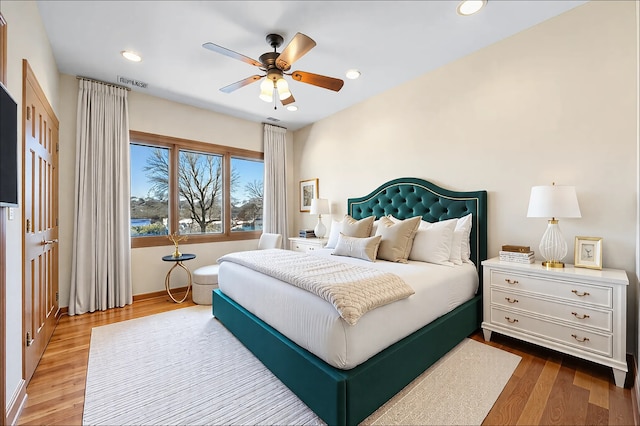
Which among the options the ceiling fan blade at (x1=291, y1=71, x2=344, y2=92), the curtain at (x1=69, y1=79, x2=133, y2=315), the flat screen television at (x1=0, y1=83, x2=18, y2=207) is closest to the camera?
the flat screen television at (x1=0, y1=83, x2=18, y2=207)

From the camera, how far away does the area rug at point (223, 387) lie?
5.30ft

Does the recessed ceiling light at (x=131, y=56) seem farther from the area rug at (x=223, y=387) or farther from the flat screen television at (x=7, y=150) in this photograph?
the area rug at (x=223, y=387)

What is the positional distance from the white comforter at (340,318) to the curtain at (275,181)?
91.5 inches

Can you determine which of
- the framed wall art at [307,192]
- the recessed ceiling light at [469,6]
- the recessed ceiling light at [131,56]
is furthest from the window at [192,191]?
the recessed ceiling light at [469,6]

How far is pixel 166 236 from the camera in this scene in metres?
4.07

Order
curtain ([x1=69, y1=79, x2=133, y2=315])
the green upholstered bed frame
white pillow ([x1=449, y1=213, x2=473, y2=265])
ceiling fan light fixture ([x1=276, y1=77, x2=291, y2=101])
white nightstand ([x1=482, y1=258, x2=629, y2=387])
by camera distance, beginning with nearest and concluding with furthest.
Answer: the green upholstered bed frame
white nightstand ([x1=482, y1=258, x2=629, y2=387])
ceiling fan light fixture ([x1=276, y1=77, x2=291, y2=101])
white pillow ([x1=449, y1=213, x2=473, y2=265])
curtain ([x1=69, y1=79, x2=133, y2=315])

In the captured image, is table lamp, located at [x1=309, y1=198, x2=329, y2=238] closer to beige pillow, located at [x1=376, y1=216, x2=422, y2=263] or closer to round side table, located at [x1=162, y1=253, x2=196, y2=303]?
beige pillow, located at [x1=376, y1=216, x2=422, y2=263]

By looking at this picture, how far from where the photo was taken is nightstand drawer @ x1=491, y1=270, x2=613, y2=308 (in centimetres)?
192

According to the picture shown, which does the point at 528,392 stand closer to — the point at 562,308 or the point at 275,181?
the point at 562,308

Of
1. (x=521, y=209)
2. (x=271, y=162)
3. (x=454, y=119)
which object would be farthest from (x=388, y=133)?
(x=271, y=162)

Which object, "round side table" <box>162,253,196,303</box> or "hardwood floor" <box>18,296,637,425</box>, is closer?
"hardwood floor" <box>18,296,637,425</box>

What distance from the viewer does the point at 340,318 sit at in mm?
1503

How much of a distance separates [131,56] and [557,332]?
4642 mm

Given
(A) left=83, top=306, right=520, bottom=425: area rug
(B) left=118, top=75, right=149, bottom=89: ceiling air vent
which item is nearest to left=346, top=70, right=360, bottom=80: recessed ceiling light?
(B) left=118, top=75, right=149, bottom=89: ceiling air vent
